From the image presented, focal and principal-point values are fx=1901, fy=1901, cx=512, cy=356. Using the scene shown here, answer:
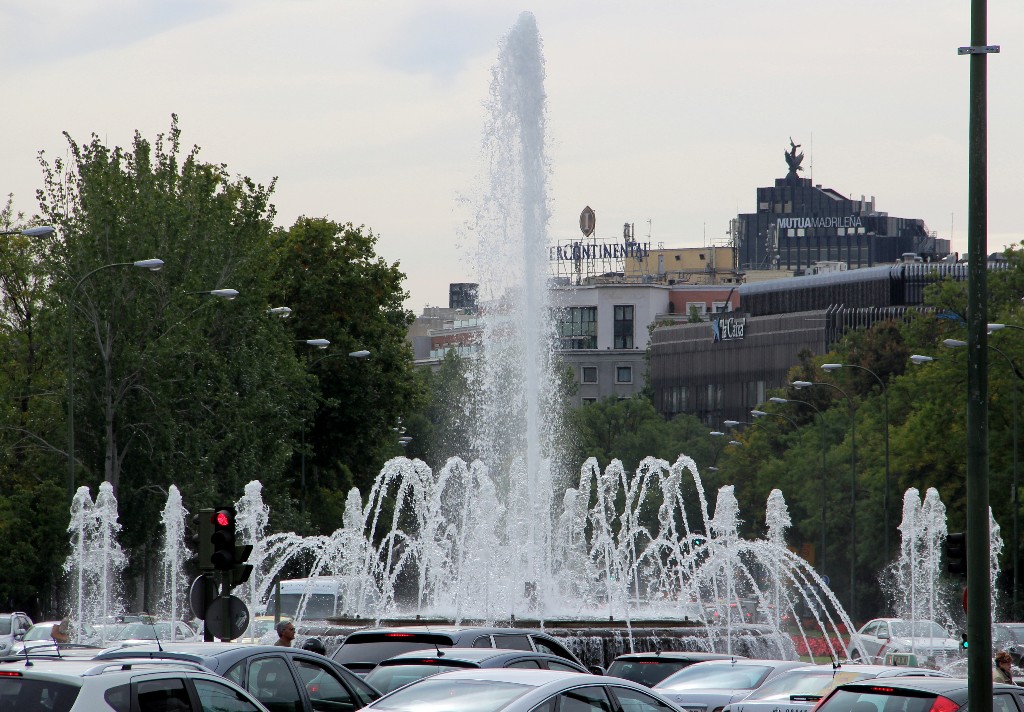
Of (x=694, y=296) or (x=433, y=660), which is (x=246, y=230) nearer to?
(x=433, y=660)

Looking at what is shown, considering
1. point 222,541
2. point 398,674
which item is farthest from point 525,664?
point 222,541

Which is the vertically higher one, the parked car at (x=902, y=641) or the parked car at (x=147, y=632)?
the parked car at (x=147, y=632)

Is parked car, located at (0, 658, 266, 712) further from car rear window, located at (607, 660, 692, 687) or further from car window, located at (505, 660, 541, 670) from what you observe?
car rear window, located at (607, 660, 692, 687)

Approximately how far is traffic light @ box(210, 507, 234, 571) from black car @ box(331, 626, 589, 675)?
2.35 m

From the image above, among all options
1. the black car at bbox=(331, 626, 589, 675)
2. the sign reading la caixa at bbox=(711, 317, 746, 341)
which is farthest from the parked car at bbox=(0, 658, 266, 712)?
the sign reading la caixa at bbox=(711, 317, 746, 341)

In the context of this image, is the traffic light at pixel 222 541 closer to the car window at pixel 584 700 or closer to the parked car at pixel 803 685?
the parked car at pixel 803 685

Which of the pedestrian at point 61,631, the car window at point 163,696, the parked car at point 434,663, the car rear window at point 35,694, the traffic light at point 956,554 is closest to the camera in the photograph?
the car rear window at point 35,694

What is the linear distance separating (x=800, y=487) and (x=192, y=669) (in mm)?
70778

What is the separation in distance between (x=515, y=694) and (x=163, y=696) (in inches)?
85.4

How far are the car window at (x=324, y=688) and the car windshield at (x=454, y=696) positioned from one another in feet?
9.51

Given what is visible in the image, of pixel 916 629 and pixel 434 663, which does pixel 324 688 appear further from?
pixel 916 629

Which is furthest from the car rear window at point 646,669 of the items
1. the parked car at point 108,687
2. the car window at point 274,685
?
the parked car at point 108,687

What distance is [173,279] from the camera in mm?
48562

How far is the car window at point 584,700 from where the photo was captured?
11.9 meters
